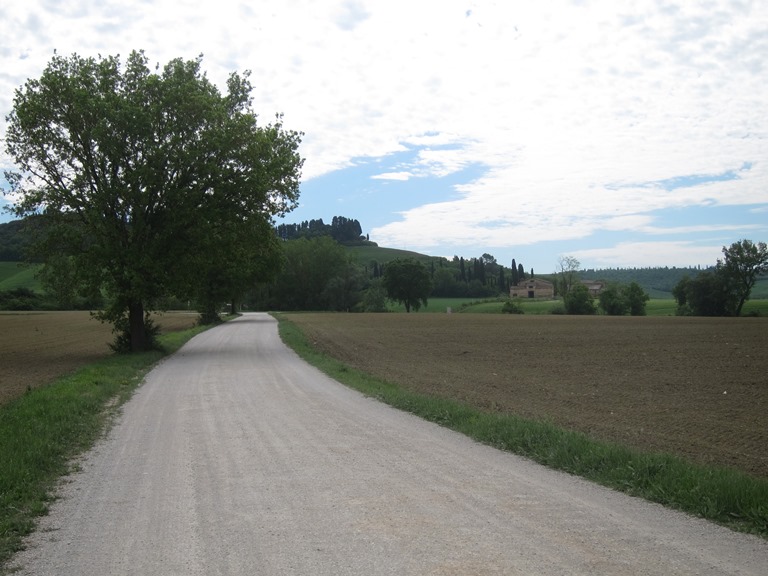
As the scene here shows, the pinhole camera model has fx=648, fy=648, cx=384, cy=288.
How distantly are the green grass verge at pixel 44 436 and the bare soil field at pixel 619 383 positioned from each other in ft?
25.7

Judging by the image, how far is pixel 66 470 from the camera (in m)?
8.32

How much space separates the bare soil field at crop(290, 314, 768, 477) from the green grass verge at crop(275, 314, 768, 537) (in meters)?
1.69

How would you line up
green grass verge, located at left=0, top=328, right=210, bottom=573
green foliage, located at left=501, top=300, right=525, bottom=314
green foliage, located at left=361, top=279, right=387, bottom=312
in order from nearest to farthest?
green grass verge, located at left=0, top=328, right=210, bottom=573 < green foliage, located at left=501, top=300, right=525, bottom=314 < green foliage, located at left=361, top=279, right=387, bottom=312

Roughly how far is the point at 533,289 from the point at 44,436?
185598 millimetres

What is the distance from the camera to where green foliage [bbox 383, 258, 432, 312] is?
12756cm

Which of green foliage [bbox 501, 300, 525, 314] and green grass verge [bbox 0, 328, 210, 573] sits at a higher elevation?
green grass verge [bbox 0, 328, 210, 573]

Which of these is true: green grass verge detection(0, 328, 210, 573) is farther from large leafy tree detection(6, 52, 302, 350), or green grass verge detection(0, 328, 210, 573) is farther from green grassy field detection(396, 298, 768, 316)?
green grassy field detection(396, 298, 768, 316)

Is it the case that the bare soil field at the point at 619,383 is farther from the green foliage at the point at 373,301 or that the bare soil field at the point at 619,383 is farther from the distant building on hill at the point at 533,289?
the distant building on hill at the point at 533,289

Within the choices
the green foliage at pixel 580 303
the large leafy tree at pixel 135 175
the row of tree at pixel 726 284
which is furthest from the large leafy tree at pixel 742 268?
the large leafy tree at pixel 135 175

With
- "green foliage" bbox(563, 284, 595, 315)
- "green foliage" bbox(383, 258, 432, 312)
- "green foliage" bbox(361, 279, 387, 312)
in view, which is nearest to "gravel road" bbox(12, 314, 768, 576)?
"green foliage" bbox(563, 284, 595, 315)

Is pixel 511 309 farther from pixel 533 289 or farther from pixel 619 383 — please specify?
pixel 619 383

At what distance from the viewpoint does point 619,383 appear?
20.1 m

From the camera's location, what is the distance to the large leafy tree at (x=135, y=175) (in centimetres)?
2748

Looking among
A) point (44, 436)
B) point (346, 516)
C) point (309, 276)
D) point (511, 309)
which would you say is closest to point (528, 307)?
point (511, 309)
